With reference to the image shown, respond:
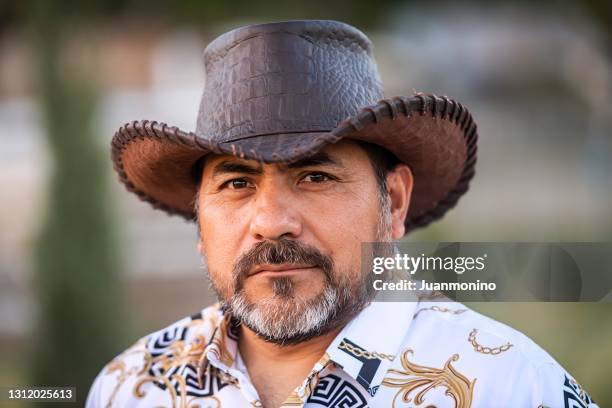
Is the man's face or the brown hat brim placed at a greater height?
the brown hat brim

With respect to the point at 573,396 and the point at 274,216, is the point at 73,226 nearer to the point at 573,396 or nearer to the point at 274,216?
the point at 274,216

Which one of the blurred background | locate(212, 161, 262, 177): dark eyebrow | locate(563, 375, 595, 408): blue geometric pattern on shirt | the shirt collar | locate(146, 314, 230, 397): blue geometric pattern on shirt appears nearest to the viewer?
locate(563, 375, 595, 408): blue geometric pattern on shirt

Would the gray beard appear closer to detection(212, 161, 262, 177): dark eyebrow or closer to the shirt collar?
the shirt collar

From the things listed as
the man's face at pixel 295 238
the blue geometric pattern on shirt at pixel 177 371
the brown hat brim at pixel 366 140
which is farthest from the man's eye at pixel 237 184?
the blue geometric pattern on shirt at pixel 177 371

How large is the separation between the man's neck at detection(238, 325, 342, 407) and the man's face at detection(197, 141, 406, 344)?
0.09m

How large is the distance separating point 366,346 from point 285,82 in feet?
2.70

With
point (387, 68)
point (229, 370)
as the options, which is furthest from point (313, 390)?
point (387, 68)

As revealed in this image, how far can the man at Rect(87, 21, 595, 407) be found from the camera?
202cm

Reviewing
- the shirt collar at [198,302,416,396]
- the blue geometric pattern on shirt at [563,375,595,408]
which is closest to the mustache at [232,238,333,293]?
the shirt collar at [198,302,416,396]

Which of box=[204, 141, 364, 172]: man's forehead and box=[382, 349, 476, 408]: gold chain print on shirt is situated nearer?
box=[382, 349, 476, 408]: gold chain print on shirt

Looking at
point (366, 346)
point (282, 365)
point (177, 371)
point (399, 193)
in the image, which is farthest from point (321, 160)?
point (177, 371)

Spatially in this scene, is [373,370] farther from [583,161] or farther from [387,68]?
[387,68]

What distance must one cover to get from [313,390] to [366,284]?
0.38 metres

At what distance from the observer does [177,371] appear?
7.78 feet
